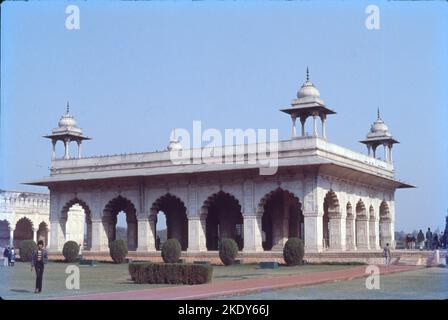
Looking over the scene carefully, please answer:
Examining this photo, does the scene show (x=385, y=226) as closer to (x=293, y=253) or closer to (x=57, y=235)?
(x=293, y=253)

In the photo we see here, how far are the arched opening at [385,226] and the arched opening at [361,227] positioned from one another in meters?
3.81

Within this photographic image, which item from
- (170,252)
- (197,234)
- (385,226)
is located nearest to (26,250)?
(197,234)

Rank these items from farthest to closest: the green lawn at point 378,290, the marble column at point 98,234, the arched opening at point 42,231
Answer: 1. the arched opening at point 42,231
2. the marble column at point 98,234
3. the green lawn at point 378,290

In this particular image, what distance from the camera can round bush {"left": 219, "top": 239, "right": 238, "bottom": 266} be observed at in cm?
3011

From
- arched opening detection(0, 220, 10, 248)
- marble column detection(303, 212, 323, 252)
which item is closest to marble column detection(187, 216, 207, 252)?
marble column detection(303, 212, 323, 252)

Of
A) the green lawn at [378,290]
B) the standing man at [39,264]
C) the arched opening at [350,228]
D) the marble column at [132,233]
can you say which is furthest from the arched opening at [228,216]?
the standing man at [39,264]

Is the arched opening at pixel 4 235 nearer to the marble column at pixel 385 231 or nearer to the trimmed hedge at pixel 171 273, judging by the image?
the marble column at pixel 385 231

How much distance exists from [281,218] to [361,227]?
5.09m

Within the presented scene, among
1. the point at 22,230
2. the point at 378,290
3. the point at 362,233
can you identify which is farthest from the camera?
the point at 22,230

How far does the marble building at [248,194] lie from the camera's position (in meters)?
31.5

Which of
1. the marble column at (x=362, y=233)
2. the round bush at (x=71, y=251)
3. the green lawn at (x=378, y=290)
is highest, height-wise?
the marble column at (x=362, y=233)

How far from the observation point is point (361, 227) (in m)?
36.9

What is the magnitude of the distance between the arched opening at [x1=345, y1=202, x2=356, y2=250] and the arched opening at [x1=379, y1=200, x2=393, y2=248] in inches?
232

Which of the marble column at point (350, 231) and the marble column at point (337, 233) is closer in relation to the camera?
the marble column at point (337, 233)
